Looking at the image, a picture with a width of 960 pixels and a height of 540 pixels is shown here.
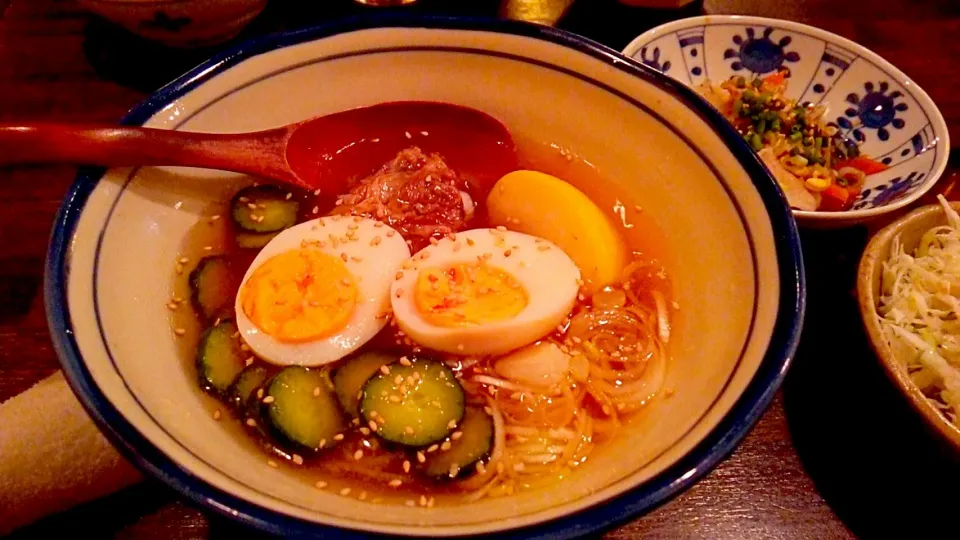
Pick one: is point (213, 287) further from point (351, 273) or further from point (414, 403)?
point (414, 403)

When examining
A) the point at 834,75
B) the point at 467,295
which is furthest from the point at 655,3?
the point at 467,295

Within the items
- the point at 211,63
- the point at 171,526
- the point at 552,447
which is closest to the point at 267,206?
the point at 211,63

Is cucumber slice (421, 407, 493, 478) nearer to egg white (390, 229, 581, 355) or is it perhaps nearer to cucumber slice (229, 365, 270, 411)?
egg white (390, 229, 581, 355)

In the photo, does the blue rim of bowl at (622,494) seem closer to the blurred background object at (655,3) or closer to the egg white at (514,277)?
the egg white at (514,277)

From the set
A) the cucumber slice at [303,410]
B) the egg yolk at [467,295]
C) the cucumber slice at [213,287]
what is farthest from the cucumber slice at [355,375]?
the cucumber slice at [213,287]

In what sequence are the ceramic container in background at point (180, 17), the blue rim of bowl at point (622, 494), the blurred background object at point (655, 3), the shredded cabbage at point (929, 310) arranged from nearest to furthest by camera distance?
the blue rim of bowl at point (622, 494) < the shredded cabbage at point (929, 310) < the ceramic container in background at point (180, 17) < the blurred background object at point (655, 3)
